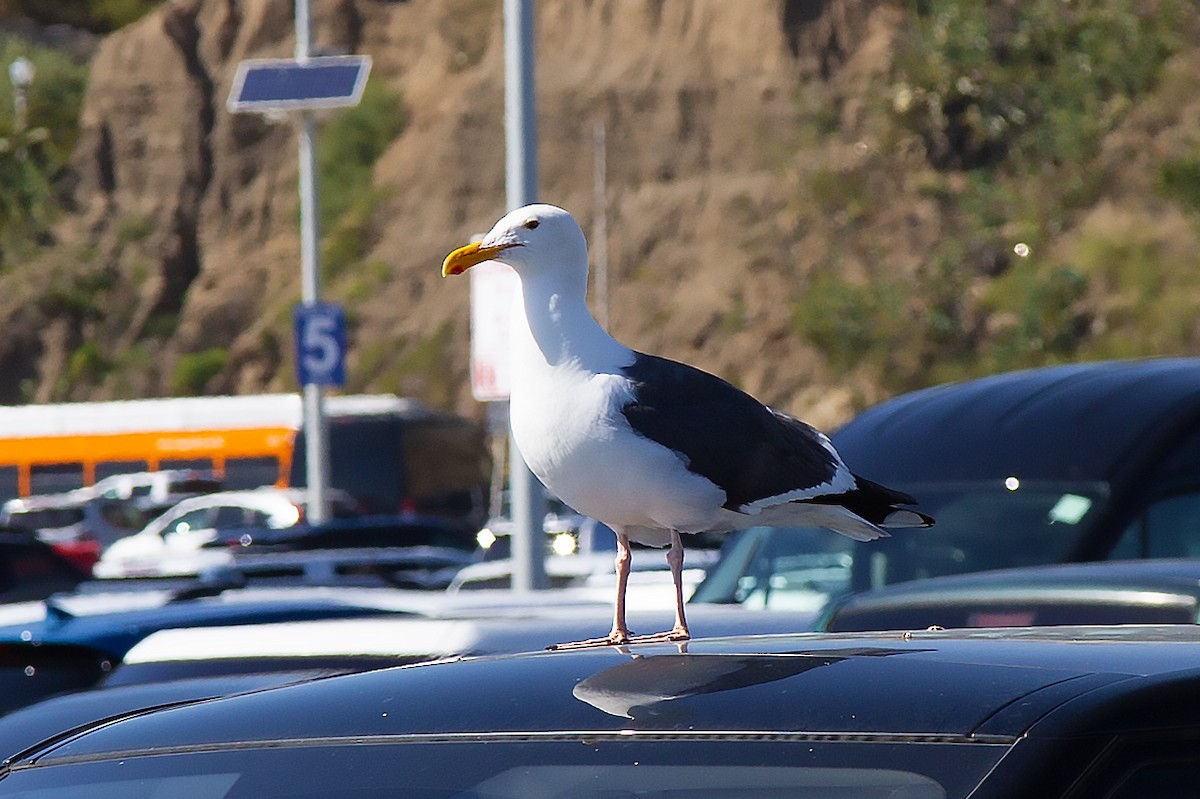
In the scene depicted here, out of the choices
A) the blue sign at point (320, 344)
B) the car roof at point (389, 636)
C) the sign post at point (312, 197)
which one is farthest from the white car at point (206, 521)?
the car roof at point (389, 636)

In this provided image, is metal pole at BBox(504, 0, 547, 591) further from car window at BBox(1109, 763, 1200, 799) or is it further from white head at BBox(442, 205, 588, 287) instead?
car window at BBox(1109, 763, 1200, 799)

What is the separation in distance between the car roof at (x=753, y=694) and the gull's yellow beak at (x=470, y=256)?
0.92 meters

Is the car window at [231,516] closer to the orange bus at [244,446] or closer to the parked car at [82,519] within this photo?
the parked car at [82,519]

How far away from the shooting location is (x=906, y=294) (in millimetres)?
50094

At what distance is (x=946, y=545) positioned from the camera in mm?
6977

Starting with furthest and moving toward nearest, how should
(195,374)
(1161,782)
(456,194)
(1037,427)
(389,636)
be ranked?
1. (195,374)
2. (456,194)
3. (1037,427)
4. (389,636)
5. (1161,782)

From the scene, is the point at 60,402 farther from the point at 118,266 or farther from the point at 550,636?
the point at 550,636

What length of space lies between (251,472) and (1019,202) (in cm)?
2074

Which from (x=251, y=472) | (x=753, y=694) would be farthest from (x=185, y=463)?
(x=753, y=694)

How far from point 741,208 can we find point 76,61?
39158 millimetres

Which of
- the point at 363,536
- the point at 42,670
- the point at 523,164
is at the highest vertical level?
the point at 523,164

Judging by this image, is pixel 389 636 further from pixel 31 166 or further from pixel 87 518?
pixel 31 166

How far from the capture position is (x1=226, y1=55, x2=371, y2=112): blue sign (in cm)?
2089

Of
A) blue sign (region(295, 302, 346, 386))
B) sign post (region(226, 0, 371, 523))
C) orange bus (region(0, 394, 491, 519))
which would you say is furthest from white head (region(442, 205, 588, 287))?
orange bus (region(0, 394, 491, 519))
